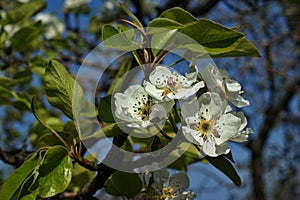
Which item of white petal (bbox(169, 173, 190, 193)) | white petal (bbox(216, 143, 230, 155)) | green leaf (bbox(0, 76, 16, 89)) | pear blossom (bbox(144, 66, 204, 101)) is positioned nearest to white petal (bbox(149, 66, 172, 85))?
pear blossom (bbox(144, 66, 204, 101))

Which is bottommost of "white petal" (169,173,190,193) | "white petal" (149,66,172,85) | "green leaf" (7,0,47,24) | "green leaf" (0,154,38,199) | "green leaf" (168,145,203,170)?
"green leaf" (168,145,203,170)

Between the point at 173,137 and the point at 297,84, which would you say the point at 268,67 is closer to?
the point at 297,84

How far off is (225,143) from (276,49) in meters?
3.08

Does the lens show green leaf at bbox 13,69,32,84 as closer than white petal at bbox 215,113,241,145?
No

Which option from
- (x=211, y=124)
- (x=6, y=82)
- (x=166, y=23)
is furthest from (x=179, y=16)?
(x=6, y=82)

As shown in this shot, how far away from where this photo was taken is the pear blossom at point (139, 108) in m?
0.54

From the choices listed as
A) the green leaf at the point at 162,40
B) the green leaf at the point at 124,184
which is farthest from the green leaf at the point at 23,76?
the green leaf at the point at 162,40

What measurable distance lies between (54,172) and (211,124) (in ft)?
0.68

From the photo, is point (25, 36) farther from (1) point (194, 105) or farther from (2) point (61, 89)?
(1) point (194, 105)

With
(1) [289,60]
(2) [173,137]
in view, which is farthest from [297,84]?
(2) [173,137]

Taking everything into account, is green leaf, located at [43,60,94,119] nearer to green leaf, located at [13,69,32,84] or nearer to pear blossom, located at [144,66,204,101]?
pear blossom, located at [144,66,204,101]

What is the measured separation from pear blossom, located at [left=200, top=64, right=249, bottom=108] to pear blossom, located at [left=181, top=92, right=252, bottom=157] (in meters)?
0.02

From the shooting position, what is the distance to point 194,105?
1.81 ft

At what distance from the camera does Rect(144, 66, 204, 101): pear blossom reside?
0.54m
